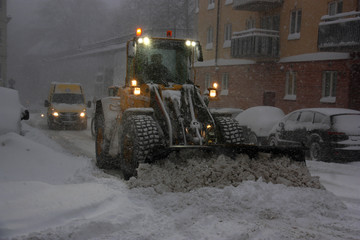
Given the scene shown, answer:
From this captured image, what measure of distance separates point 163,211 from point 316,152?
782 cm

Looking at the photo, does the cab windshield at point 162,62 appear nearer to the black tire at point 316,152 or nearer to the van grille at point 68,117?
the black tire at point 316,152

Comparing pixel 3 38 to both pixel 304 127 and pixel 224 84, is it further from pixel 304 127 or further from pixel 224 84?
pixel 304 127

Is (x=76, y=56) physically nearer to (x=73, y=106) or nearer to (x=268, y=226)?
(x=73, y=106)

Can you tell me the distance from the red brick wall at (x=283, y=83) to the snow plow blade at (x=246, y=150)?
12.8 m

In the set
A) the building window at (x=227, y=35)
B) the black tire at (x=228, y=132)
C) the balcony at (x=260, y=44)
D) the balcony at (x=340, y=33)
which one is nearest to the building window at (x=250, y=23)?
the building window at (x=227, y=35)

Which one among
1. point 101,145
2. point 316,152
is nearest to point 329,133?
point 316,152

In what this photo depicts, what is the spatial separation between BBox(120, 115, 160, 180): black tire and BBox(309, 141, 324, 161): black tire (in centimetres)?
645

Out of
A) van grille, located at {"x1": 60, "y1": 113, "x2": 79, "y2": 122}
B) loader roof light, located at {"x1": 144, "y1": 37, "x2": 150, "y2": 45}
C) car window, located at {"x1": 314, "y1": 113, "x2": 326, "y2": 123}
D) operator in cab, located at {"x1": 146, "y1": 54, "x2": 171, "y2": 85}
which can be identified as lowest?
van grille, located at {"x1": 60, "y1": 113, "x2": 79, "y2": 122}

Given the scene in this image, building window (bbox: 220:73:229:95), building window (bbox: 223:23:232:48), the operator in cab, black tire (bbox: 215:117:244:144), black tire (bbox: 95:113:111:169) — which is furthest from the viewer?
building window (bbox: 223:23:232:48)

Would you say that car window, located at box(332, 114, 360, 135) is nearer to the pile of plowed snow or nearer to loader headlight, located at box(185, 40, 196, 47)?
loader headlight, located at box(185, 40, 196, 47)

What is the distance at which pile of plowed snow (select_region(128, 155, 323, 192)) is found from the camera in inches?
265

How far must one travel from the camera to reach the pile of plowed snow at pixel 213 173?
673 cm

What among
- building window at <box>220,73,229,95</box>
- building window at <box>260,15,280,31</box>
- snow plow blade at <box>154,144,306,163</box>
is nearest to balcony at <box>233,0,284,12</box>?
building window at <box>260,15,280,31</box>

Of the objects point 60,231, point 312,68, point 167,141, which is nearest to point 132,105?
point 167,141
